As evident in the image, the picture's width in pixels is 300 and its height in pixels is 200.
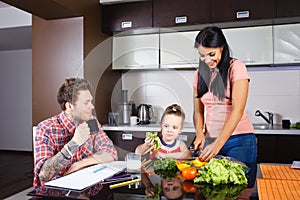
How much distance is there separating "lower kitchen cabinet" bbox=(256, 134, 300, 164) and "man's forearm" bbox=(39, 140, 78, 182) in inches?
61.6

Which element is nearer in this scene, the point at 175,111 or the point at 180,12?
the point at 175,111

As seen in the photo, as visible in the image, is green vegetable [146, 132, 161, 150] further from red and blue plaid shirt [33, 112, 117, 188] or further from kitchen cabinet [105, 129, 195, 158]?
red and blue plaid shirt [33, 112, 117, 188]

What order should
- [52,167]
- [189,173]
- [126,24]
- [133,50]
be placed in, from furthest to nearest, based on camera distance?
[133,50], [126,24], [52,167], [189,173]

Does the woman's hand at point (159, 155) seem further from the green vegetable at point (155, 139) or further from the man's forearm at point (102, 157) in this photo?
the man's forearm at point (102, 157)

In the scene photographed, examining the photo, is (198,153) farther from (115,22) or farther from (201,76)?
(115,22)

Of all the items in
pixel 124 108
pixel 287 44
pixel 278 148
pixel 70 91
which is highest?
pixel 287 44

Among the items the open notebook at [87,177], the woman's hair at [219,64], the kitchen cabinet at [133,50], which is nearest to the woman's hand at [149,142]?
the open notebook at [87,177]

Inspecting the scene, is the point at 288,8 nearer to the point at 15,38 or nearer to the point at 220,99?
the point at 220,99

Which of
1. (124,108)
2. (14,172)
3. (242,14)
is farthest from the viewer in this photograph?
(14,172)

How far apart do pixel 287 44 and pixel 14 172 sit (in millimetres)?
3266

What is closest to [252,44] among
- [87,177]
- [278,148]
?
[278,148]

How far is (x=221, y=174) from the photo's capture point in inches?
37.8

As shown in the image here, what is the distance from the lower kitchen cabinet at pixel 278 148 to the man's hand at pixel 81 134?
4.82 ft

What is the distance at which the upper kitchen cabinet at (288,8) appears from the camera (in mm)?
2295
